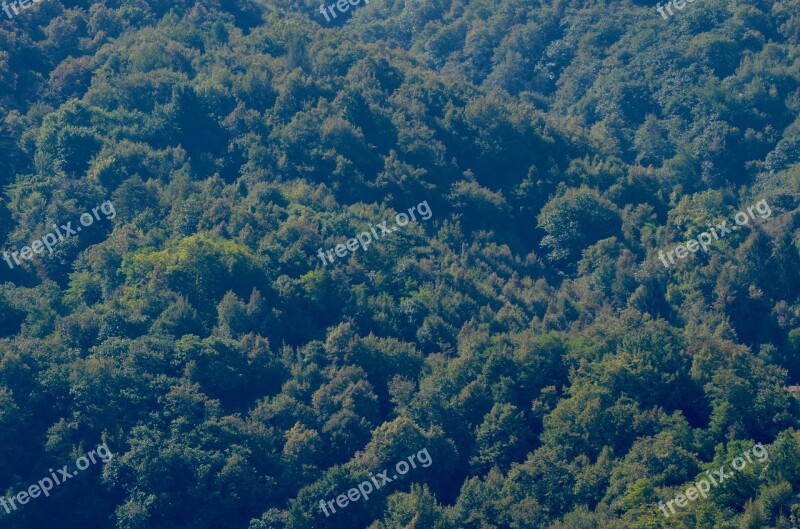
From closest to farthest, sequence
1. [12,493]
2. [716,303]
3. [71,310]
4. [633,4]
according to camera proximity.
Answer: [12,493], [71,310], [716,303], [633,4]

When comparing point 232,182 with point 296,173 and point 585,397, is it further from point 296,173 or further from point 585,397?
point 585,397

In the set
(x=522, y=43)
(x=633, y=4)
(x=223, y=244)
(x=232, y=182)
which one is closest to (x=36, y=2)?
(x=232, y=182)

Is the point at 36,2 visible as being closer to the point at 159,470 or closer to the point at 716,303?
the point at 159,470

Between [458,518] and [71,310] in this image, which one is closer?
[458,518]

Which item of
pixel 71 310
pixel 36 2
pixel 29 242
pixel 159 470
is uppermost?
pixel 36 2

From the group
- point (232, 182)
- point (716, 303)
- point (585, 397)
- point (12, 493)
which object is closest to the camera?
point (12, 493)

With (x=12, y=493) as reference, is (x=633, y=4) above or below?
above
